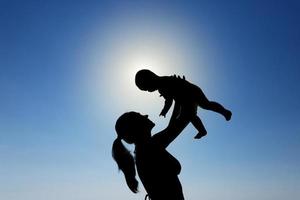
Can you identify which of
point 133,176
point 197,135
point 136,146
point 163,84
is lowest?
point 133,176

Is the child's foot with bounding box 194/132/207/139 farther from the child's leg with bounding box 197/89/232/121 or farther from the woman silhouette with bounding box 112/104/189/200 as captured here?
the woman silhouette with bounding box 112/104/189/200

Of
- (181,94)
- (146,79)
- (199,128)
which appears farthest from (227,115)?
(146,79)

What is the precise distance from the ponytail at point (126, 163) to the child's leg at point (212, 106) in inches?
→ 55.9

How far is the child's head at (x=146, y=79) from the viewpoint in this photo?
16.9 ft

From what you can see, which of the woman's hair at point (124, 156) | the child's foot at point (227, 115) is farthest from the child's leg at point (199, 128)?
the woman's hair at point (124, 156)

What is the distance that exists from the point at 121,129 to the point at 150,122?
431 millimetres

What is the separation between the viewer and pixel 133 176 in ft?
13.1

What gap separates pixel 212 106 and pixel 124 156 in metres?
1.84

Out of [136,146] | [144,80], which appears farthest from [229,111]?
[136,146]

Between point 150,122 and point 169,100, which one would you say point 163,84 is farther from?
point 150,122

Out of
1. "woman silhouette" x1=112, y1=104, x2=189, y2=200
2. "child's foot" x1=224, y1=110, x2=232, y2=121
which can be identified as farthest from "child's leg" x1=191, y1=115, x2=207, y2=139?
"woman silhouette" x1=112, y1=104, x2=189, y2=200

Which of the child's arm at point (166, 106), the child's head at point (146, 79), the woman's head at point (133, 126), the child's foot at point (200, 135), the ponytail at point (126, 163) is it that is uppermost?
the child's head at point (146, 79)

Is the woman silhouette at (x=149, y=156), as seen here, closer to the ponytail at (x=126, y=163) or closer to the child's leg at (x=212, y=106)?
the ponytail at (x=126, y=163)

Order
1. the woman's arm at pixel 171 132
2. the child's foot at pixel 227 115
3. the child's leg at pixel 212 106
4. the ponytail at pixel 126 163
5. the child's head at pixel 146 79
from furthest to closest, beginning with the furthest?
the child's foot at pixel 227 115 → the child's head at pixel 146 79 → the child's leg at pixel 212 106 → the ponytail at pixel 126 163 → the woman's arm at pixel 171 132
